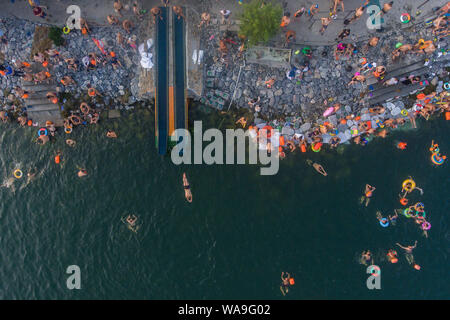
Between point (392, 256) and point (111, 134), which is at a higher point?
point (111, 134)

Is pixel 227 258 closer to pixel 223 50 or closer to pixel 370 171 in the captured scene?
pixel 370 171

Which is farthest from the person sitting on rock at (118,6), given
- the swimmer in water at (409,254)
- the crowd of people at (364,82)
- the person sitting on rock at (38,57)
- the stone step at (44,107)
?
the swimmer in water at (409,254)

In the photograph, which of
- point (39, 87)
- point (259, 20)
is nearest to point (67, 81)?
point (39, 87)

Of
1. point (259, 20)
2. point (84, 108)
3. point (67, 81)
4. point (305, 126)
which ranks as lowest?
point (305, 126)

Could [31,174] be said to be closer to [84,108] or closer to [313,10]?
[84,108]

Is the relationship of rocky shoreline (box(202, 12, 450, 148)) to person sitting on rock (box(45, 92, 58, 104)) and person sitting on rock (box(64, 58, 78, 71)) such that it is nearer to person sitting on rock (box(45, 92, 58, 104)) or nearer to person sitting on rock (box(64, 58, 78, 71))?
person sitting on rock (box(64, 58, 78, 71))
